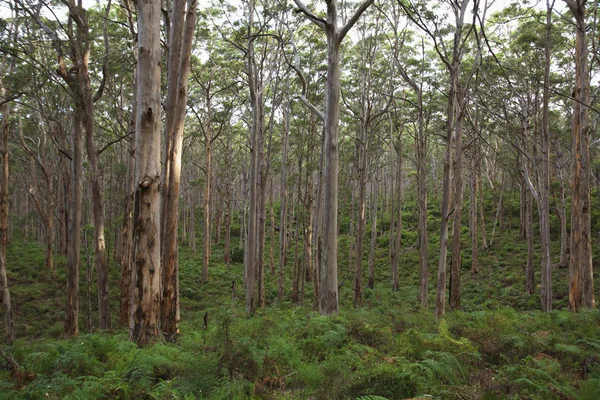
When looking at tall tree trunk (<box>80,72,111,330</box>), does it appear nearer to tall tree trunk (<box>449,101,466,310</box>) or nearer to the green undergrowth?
the green undergrowth

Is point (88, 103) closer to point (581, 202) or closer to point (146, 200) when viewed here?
point (146, 200)

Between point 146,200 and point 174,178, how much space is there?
190 centimetres

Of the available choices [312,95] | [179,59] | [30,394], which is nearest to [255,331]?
[30,394]

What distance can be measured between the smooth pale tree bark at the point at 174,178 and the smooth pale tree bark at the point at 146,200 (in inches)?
52.5

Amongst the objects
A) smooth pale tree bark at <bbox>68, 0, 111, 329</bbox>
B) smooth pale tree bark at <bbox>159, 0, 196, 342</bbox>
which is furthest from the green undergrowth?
smooth pale tree bark at <bbox>68, 0, 111, 329</bbox>

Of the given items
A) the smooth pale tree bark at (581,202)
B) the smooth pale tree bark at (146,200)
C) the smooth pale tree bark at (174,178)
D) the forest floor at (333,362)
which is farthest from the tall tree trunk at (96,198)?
the smooth pale tree bark at (581,202)

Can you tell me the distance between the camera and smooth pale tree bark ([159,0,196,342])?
6672 millimetres

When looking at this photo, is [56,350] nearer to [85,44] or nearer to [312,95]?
[85,44]

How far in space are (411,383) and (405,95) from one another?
1798 centimetres

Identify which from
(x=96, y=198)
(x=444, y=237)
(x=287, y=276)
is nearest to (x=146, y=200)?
(x=96, y=198)

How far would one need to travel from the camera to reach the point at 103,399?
341cm

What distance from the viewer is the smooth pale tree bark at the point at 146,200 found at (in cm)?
520

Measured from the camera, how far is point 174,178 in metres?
7.07

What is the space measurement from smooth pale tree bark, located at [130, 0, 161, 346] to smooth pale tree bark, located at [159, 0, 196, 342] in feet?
4.38
